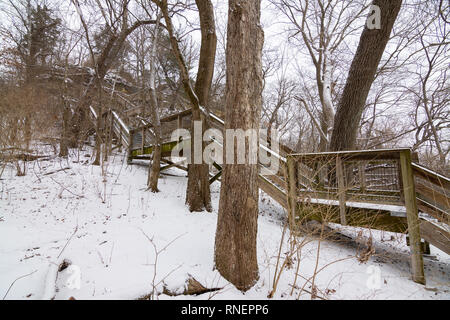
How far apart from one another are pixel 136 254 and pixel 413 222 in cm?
412

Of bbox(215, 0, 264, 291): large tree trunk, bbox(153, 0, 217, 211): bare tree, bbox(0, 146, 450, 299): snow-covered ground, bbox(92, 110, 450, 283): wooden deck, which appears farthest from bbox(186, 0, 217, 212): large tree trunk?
bbox(215, 0, 264, 291): large tree trunk

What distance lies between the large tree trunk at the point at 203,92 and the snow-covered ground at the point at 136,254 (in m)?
0.36

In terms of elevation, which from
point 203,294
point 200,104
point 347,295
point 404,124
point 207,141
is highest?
point 404,124

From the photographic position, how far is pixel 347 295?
247 cm

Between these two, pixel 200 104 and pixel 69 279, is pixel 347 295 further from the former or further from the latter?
pixel 200 104

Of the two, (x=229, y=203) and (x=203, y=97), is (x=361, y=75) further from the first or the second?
(x=229, y=203)

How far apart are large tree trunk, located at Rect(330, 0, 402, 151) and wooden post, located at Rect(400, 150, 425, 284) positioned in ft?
6.91

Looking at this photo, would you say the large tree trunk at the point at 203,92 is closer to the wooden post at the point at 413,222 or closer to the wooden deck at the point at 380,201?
the wooden deck at the point at 380,201

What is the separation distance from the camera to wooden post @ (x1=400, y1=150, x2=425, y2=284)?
9.45 ft

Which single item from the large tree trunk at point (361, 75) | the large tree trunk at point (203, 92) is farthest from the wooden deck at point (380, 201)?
the large tree trunk at point (203, 92)

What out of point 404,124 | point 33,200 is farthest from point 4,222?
point 404,124

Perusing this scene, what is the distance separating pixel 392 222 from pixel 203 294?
3441 millimetres

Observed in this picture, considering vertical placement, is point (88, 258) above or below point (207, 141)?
below
